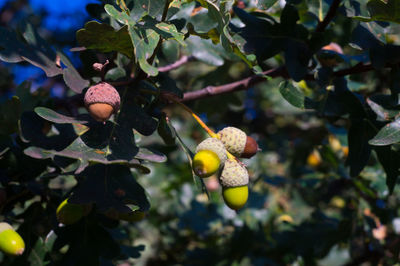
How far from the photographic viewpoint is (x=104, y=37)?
96 centimetres

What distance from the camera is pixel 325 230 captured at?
1812 millimetres

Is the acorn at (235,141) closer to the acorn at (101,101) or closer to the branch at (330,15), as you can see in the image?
the acorn at (101,101)

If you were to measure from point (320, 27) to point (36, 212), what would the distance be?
102 cm

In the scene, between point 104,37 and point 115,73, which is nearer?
point 104,37

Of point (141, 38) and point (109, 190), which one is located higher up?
point (141, 38)

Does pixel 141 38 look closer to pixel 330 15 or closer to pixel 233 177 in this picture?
pixel 233 177

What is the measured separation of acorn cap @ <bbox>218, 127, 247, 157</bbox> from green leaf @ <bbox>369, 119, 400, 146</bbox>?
0.33 m

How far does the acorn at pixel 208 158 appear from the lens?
89 cm

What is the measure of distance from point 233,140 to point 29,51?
56 cm

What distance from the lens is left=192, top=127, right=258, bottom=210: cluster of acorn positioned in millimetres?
900

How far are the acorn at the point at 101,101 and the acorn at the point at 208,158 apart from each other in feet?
0.71

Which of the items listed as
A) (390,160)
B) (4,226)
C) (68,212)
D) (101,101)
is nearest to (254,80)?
(390,160)

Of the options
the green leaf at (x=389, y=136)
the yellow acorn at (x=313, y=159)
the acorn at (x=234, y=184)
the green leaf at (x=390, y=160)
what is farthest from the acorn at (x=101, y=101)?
the yellow acorn at (x=313, y=159)

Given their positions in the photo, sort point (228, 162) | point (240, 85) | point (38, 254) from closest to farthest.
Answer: point (228, 162), point (38, 254), point (240, 85)
